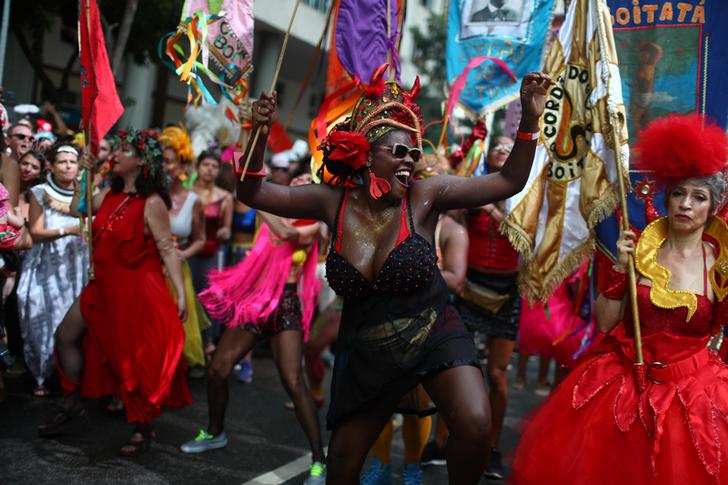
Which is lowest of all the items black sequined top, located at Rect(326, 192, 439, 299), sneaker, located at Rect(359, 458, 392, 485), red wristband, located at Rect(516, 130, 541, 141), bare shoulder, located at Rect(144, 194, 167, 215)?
sneaker, located at Rect(359, 458, 392, 485)

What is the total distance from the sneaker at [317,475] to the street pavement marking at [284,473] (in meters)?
0.21

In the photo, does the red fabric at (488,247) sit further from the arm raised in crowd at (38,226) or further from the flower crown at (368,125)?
the arm raised in crowd at (38,226)

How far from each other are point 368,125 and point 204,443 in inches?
103

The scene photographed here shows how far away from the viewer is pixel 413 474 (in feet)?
15.4

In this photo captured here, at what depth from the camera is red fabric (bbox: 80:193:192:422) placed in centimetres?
505

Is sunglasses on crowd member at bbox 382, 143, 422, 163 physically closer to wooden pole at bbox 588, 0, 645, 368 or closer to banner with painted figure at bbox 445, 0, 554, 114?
wooden pole at bbox 588, 0, 645, 368

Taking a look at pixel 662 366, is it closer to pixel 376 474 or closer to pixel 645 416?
pixel 645 416

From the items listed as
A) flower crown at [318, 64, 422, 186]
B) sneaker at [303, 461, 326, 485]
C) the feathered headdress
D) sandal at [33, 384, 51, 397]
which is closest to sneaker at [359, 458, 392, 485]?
sneaker at [303, 461, 326, 485]

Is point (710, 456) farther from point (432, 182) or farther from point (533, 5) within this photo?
point (533, 5)

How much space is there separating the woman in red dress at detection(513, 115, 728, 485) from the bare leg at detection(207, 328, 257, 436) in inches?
78.4

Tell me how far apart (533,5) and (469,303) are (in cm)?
255

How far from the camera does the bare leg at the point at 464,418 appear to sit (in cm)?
317

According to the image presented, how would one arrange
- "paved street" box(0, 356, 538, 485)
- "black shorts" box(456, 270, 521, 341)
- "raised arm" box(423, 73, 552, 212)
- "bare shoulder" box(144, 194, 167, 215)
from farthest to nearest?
"black shorts" box(456, 270, 521, 341) < "bare shoulder" box(144, 194, 167, 215) < "paved street" box(0, 356, 538, 485) < "raised arm" box(423, 73, 552, 212)

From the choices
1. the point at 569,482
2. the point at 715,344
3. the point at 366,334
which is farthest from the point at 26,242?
the point at 715,344
